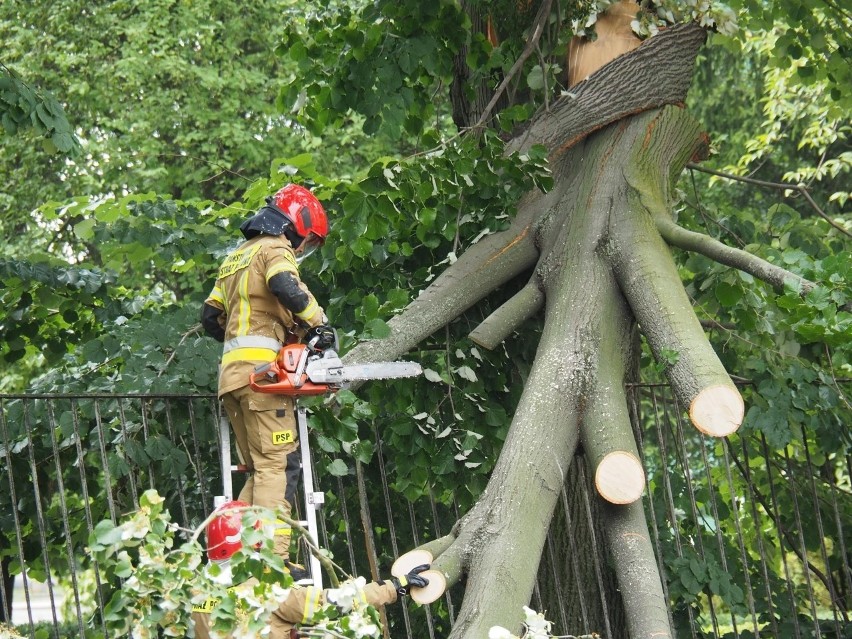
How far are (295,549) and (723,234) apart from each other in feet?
12.2

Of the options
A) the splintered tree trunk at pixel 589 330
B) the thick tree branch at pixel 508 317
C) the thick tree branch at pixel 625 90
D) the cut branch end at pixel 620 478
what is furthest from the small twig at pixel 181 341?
the cut branch end at pixel 620 478

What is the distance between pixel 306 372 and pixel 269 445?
0.41m

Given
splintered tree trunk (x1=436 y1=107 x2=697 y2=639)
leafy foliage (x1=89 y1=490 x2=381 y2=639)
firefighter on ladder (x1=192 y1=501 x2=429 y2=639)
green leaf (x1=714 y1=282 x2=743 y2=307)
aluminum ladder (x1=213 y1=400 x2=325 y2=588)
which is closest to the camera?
leafy foliage (x1=89 y1=490 x2=381 y2=639)

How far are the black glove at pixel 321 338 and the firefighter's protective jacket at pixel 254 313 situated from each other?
0.33 feet

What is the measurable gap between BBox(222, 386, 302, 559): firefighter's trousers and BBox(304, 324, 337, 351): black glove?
0.36 metres

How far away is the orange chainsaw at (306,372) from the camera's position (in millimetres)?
4605

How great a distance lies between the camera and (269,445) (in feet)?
15.7

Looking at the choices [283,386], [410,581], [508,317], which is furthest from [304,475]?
[508,317]

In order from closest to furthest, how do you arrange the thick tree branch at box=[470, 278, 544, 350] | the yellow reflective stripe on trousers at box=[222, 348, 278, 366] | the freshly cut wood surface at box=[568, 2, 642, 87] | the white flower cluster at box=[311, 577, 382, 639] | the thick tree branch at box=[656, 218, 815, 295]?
the white flower cluster at box=[311, 577, 382, 639], the yellow reflective stripe on trousers at box=[222, 348, 278, 366], the thick tree branch at box=[656, 218, 815, 295], the thick tree branch at box=[470, 278, 544, 350], the freshly cut wood surface at box=[568, 2, 642, 87]

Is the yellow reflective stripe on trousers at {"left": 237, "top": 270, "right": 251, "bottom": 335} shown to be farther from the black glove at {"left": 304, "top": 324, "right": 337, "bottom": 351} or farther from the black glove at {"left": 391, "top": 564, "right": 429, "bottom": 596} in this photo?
the black glove at {"left": 391, "top": 564, "right": 429, "bottom": 596}

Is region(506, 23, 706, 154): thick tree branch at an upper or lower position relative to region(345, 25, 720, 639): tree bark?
upper

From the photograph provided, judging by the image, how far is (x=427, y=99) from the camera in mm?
7363

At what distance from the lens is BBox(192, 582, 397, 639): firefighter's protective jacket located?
4.05m

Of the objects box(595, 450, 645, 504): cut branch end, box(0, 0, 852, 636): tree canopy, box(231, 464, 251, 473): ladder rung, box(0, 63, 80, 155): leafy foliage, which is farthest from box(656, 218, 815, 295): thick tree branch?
box(0, 63, 80, 155): leafy foliage
